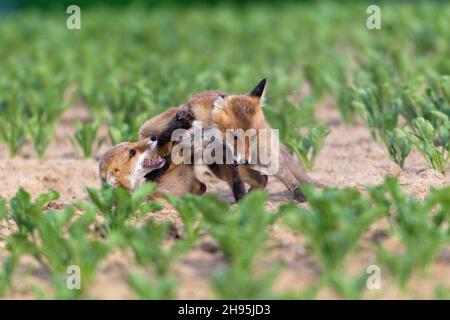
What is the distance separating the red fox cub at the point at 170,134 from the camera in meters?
8.87

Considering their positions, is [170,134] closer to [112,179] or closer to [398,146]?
[112,179]

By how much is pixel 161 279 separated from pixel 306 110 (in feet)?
16.8

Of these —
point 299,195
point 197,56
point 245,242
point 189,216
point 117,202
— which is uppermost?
point 197,56

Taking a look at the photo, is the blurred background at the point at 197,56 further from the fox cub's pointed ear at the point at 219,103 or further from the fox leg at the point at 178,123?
the fox cub's pointed ear at the point at 219,103

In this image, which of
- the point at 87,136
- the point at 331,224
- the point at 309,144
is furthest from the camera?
the point at 87,136

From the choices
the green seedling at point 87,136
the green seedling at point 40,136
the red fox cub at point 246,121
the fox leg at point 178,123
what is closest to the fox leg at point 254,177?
the red fox cub at point 246,121

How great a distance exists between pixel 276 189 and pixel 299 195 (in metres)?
0.76

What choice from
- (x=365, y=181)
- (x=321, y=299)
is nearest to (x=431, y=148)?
(x=365, y=181)

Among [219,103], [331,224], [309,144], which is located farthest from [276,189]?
[331,224]

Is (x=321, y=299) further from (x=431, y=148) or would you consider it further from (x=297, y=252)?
(x=431, y=148)

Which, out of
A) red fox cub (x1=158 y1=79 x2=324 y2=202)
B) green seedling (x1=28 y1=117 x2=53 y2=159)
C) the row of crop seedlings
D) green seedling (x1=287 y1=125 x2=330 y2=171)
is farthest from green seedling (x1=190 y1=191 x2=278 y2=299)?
green seedling (x1=28 y1=117 x2=53 y2=159)

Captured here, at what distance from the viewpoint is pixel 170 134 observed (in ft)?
29.8

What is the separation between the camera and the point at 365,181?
955 cm

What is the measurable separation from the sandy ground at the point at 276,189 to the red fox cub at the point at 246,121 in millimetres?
256
